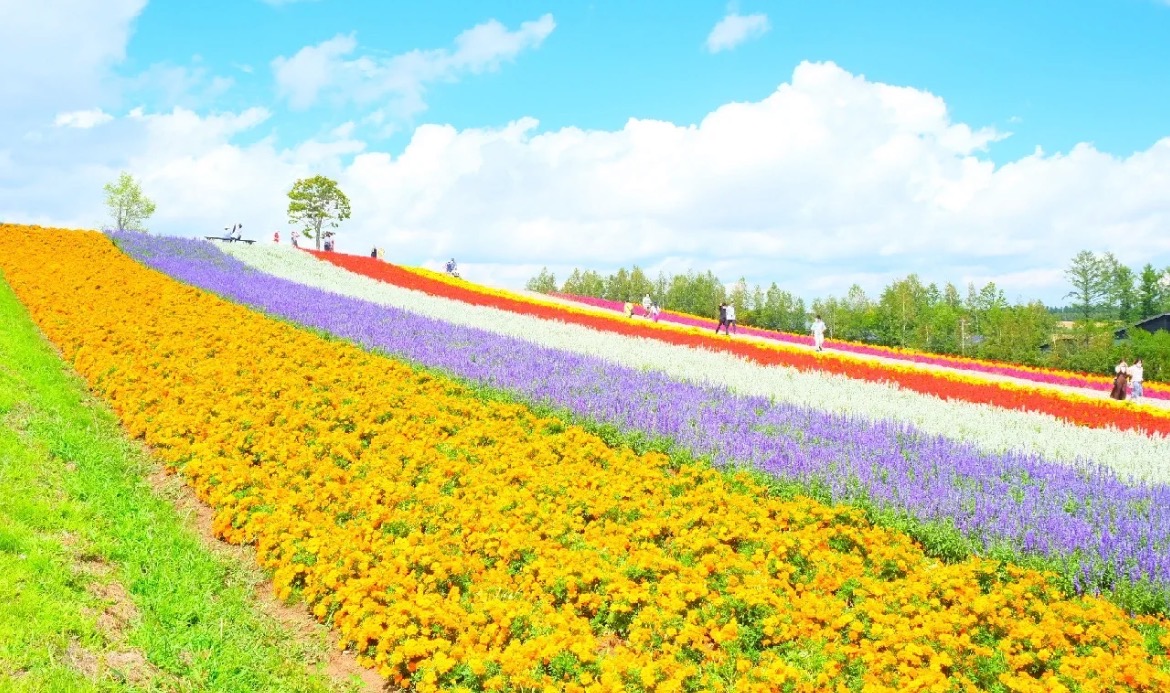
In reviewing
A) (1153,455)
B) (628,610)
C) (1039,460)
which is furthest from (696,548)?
(1153,455)

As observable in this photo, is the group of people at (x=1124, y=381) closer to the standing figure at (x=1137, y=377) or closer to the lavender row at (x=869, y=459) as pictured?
the standing figure at (x=1137, y=377)

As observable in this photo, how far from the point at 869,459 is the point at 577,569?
4.67m

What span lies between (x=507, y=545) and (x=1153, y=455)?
34.2 feet

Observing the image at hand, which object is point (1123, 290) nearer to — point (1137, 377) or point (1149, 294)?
point (1149, 294)

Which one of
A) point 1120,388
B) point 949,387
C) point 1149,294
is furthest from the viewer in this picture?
point 1149,294

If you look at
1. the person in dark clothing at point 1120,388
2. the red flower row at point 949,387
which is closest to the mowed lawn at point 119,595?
the red flower row at point 949,387

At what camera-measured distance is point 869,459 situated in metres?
9.26

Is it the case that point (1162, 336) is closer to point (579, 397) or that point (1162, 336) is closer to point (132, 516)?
point (579, 397)

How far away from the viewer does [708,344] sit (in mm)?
23594

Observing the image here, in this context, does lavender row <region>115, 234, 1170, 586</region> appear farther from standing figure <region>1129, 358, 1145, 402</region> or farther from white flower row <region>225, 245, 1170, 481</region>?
standing figure <region>1129, 358, 1145, 402</region>

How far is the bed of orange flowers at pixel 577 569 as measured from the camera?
530cm

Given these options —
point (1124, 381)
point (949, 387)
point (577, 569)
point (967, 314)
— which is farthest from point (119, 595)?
point (967, 314)

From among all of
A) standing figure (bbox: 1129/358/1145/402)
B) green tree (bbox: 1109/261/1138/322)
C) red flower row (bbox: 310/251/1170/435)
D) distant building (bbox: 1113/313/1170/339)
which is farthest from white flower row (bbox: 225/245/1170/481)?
green tree (bbox: 1109/261/1138/322)

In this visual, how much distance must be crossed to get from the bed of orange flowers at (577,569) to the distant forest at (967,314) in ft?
126
